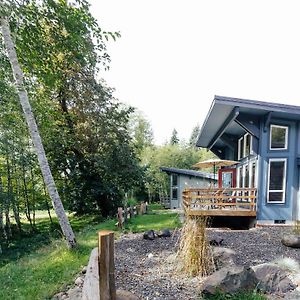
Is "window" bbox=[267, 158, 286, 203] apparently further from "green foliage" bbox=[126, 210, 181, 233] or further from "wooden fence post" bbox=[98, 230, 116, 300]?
Result: "wooden fence post" bbox=[98, 230, 116, 300]

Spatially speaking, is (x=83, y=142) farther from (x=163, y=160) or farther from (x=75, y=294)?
(x=163, y=160)

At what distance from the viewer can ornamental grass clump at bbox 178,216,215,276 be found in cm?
379

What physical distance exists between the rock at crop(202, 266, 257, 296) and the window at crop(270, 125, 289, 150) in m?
6.02

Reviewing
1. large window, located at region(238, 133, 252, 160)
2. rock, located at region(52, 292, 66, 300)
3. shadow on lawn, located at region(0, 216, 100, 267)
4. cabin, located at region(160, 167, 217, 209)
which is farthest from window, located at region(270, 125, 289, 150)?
cabin, located at region(160, 167, 217, 209)

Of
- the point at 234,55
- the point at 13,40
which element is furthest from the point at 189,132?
the point at 13,40

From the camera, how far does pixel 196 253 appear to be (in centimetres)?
385

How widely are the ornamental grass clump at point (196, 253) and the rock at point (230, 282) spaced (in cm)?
57

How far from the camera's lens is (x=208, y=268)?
3820 mm

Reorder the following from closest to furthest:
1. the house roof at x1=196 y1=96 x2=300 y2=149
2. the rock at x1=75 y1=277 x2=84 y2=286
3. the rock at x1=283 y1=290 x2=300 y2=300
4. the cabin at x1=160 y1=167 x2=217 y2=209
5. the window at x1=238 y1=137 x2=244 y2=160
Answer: the rock at x1=283 y1=290 x2=300 y2=300 < the rock at x1=75 y1=277 x2=84 y2=286 < the house roof at x1=196 y1=96 x2=300 y2=149 < the window at x1=238 y1=137 x2=244 y2=160 < the cabin at x1=160 y1=167 x2=217 y2=209

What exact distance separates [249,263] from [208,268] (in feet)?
3.23

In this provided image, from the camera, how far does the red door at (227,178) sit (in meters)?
12.9

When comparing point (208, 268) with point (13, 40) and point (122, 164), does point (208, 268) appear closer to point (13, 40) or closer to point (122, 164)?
point (13, 40)

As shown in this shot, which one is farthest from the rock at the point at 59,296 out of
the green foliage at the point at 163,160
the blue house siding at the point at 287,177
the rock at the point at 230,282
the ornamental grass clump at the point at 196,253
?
the green foliage at the point at 163,160

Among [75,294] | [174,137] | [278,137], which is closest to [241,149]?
[278,137]
